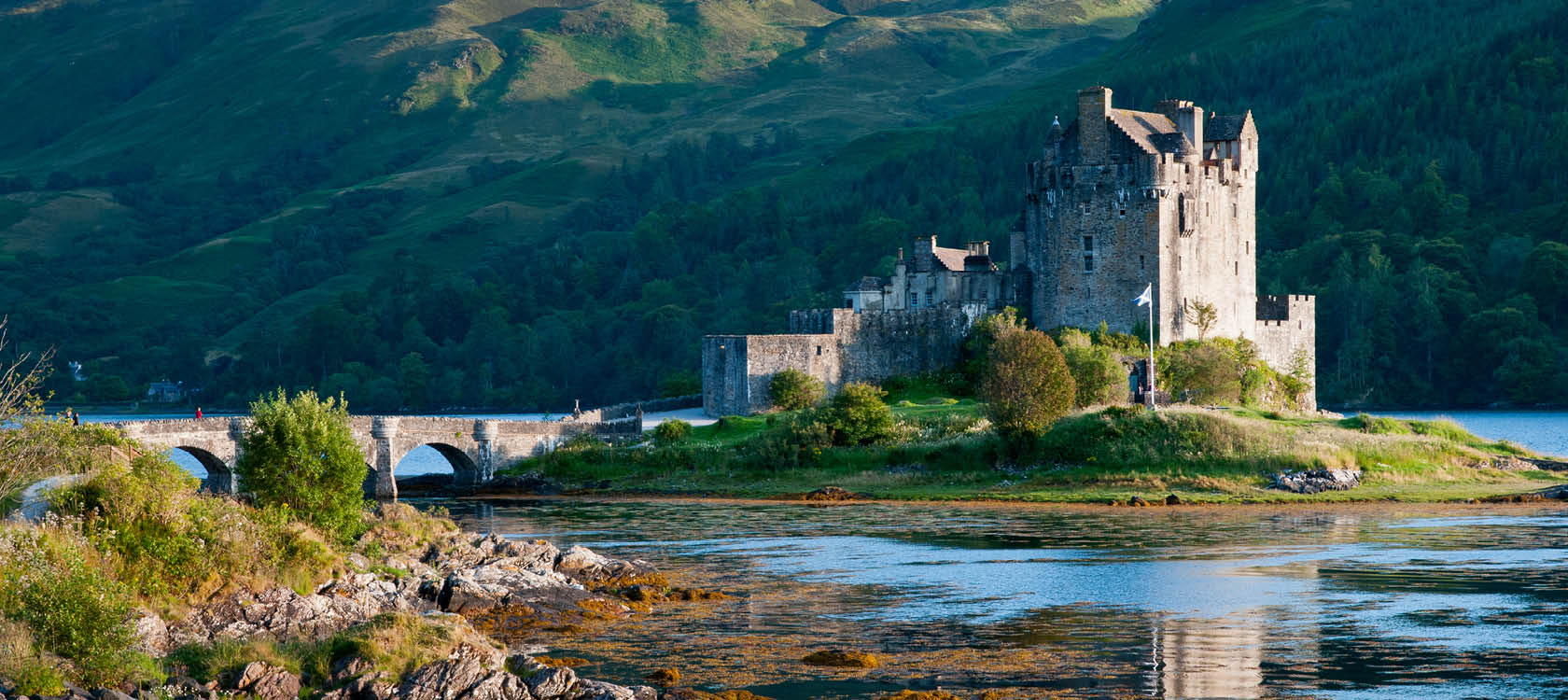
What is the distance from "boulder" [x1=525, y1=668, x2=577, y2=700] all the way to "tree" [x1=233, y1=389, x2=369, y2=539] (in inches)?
622

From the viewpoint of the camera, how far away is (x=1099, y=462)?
71438mm

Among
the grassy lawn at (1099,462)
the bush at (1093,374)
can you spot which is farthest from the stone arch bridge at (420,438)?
the bush at (1093,374)

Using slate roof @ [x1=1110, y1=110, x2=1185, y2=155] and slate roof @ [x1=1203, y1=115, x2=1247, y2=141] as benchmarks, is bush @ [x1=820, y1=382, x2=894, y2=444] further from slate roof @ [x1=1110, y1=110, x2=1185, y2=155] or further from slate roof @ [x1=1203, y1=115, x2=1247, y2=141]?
slate roof @ [x1=1203, y1=115, x2=1247, y2=141]

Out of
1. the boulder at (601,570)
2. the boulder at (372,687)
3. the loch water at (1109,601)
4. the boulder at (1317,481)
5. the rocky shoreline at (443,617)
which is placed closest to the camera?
the rocky shoreline at (443,617)

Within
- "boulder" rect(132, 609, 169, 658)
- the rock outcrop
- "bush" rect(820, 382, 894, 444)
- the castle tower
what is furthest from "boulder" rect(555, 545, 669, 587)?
the castle tower

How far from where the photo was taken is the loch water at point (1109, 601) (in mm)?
33031

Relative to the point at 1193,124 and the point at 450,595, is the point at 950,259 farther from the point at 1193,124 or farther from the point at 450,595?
the point at 450,595

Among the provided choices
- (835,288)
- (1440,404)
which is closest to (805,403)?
(1440,404)

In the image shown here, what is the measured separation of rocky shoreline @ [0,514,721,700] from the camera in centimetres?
3009

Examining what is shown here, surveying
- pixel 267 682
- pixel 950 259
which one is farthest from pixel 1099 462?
pixel 267 682

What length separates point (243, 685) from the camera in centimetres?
3022

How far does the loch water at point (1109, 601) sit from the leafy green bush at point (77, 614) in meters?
8.27

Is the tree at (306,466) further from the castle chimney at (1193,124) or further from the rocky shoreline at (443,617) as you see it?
the castle chimney at (1193,124)

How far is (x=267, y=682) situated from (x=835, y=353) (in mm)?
59859
